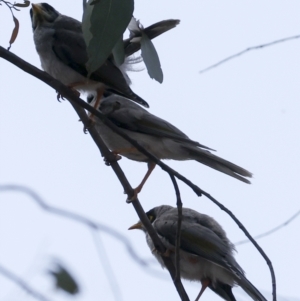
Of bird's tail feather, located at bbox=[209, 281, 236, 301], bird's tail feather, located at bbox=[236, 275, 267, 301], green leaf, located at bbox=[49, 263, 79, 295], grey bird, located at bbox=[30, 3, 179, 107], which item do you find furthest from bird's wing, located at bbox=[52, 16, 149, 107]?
green leaf, located at bbox=[49, 263, 79, 295]

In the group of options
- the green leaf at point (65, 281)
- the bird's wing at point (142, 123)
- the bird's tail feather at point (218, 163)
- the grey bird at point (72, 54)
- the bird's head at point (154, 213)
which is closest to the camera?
the green leaf at point (65, 281)

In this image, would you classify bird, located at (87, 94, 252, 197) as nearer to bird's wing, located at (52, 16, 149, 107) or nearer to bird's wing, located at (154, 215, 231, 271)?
bird's wing, located at (52, 16, 149, 107)

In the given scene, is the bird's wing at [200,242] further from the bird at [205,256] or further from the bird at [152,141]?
the bird at [152,141]

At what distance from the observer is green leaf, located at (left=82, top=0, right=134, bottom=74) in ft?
7.44

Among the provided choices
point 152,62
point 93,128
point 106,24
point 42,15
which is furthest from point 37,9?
point 106,24

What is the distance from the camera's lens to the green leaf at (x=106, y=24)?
227 centimetres

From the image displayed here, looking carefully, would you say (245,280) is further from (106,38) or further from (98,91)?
(106,38)

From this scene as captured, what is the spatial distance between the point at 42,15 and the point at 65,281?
9.35ft

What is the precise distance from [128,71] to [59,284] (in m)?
2.39

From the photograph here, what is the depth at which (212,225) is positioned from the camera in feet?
17.2

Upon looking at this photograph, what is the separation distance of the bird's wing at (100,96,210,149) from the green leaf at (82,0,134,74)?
2.37 meters

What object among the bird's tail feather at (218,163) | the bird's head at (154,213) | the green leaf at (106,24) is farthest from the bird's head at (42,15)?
the green leaf at (106,24)

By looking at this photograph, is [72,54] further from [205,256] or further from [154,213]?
[154,213]

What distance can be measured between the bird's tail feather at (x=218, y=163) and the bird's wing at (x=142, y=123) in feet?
0.49
